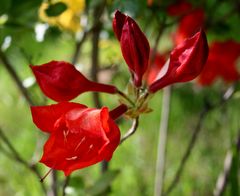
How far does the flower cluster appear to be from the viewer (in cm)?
76

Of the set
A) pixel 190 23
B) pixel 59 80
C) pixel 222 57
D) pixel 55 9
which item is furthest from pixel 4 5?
pixel 222 57

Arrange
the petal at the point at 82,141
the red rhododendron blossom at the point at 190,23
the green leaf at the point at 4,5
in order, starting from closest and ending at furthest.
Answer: the petal at the point at 82,141 → the green leaf at the point at 4,5 → the red rhododendron blossom at the point at 190,23

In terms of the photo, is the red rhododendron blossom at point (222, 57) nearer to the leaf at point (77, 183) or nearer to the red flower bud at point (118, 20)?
the leaf at point (77, 183)

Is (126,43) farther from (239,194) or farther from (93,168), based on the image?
(93,168)

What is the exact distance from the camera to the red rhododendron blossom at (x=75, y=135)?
76 centimetres

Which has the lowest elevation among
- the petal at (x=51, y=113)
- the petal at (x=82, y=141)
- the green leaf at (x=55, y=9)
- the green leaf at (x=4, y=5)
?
the green leaf at (x=55, y=9)

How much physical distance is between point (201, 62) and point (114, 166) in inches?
63.2

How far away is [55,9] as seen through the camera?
1193mm

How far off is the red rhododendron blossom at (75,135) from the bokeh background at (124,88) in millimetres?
340

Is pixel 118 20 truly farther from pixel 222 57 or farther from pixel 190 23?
pixel 222 57

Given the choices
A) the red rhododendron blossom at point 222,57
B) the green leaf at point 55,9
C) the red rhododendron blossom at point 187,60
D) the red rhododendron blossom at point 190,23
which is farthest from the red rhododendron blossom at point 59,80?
the red rhododendron blossom at point 222,57

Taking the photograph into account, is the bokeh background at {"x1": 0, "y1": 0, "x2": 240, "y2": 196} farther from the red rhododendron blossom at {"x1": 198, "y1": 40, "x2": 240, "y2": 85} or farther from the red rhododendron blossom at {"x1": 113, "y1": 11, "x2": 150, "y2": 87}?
the red rhododendron blossom at {"x1": 113, "y1": 11, "x2": 150, "y2": 87}

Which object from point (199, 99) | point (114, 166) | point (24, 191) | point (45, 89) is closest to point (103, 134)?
point (45, 89)

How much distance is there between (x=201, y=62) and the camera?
31.7 inches
